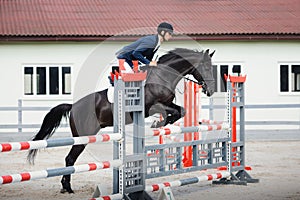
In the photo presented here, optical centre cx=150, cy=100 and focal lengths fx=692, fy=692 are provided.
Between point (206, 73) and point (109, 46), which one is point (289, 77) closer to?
point (109, 46)

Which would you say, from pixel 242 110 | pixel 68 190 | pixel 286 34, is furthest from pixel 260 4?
pixel 68 190


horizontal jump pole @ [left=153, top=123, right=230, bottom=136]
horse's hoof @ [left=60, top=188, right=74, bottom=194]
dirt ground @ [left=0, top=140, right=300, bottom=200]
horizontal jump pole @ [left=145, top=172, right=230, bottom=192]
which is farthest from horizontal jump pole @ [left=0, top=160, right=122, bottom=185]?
horse's hoof @ [left=60, top=188, right=74, bottom=194]

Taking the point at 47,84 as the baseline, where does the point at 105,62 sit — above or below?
above

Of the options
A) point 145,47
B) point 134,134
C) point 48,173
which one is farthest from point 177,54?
point 48,173

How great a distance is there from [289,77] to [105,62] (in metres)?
5.67

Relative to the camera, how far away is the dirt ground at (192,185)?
8.20 m

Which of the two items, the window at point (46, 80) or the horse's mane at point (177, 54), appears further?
the window at point (46, 80)

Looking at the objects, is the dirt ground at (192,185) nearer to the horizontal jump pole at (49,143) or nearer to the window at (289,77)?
the horizontal jump pole at (49,143)

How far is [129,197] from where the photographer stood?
7.33 metres

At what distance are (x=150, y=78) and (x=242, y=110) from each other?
4.87ft

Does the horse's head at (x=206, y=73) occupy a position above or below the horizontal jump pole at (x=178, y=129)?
above

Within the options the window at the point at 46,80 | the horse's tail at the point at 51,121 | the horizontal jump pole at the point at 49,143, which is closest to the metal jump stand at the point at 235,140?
the horse's tail at the point at 51,121

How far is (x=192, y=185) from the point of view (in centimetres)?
916

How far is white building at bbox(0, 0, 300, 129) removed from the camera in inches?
759
